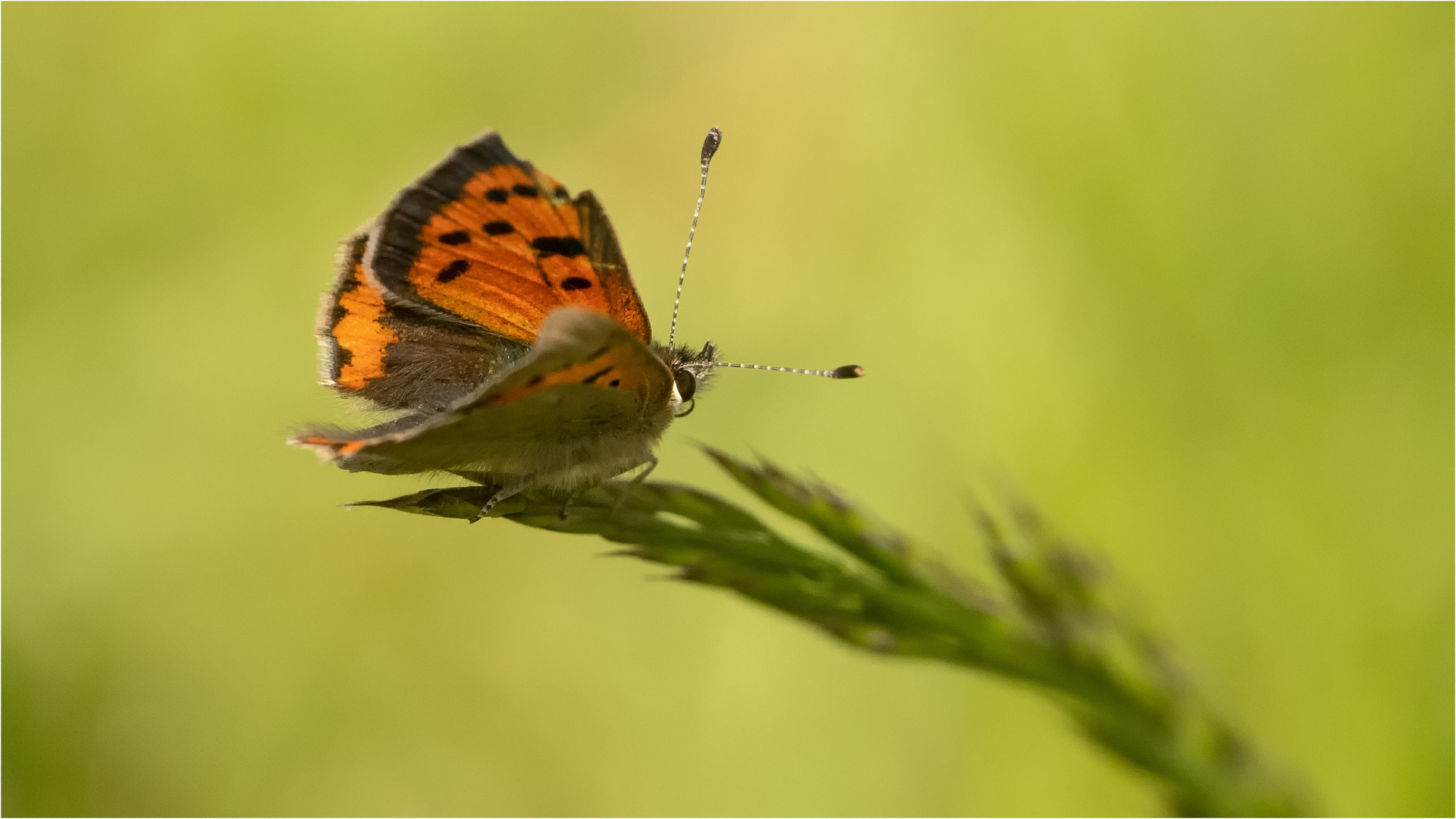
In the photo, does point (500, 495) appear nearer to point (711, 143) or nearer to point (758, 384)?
point (711, 143)

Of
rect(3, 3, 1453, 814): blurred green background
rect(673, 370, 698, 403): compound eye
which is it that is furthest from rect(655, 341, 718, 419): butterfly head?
rect(3, 3, 1453, 814): blurred green background

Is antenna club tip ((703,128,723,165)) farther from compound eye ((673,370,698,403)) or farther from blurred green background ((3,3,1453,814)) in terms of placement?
blurred green background ((3,3,1453,814))

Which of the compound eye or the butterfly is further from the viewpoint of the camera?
the compound eye

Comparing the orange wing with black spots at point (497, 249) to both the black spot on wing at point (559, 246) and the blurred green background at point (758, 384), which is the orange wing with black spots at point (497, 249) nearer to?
the black spot on wing at point (559, 246)

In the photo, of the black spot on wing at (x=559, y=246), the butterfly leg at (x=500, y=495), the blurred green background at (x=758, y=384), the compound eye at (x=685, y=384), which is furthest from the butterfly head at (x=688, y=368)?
the blurred green background at (x=758, y=384)

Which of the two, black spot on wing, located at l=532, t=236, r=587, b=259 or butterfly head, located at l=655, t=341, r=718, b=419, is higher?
black spot on wing, located at l=532, t=236, r=587, b=259

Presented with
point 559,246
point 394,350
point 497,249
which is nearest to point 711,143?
point 559,246

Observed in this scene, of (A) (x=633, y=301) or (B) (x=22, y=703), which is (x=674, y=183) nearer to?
(A) (x=633, y=301)

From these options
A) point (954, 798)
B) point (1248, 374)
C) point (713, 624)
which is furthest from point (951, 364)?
point (954, 798)

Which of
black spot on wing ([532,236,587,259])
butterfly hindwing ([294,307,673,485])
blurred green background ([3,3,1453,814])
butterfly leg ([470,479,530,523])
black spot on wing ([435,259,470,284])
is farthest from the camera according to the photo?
blurred green background ([3,3,1453,814])
